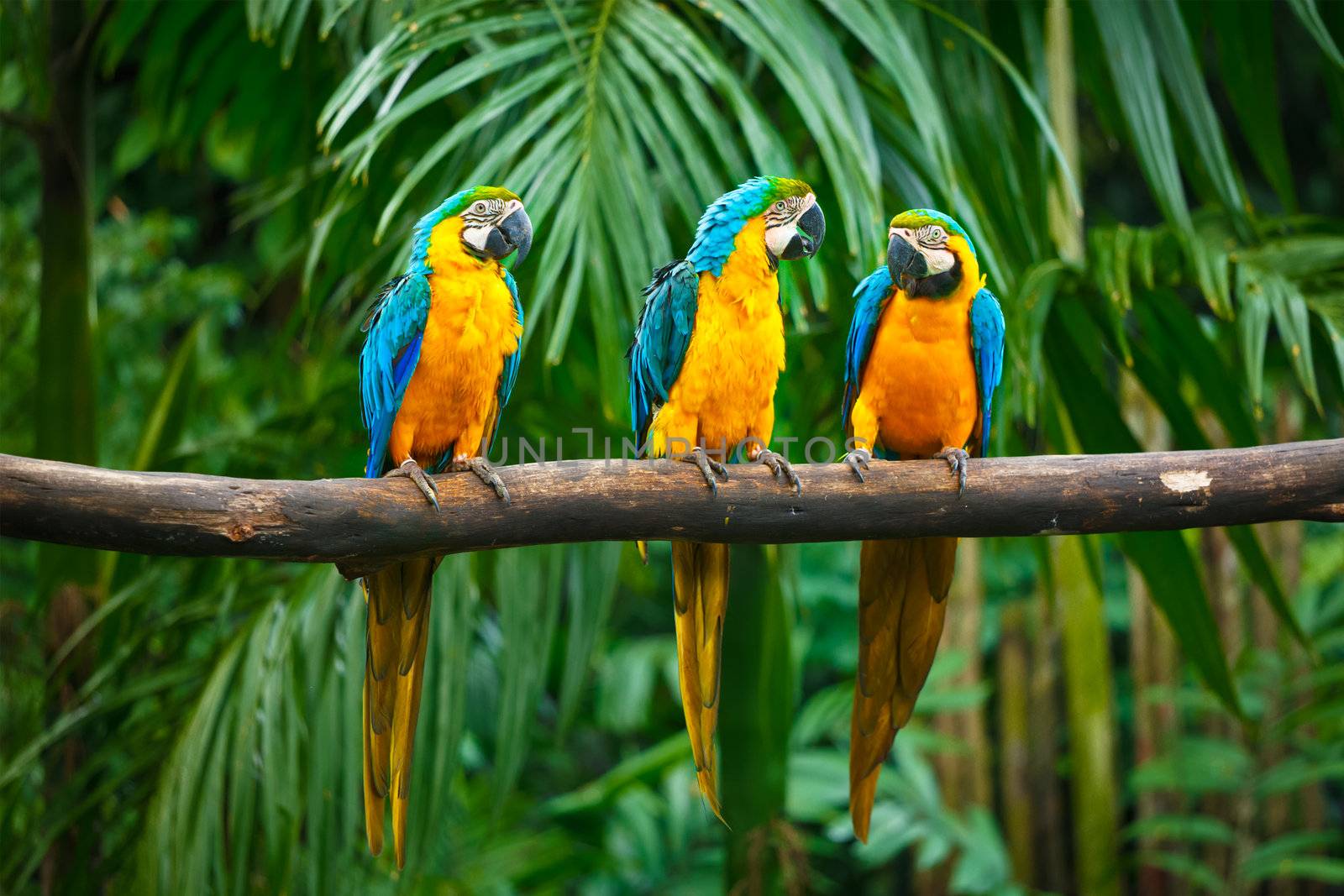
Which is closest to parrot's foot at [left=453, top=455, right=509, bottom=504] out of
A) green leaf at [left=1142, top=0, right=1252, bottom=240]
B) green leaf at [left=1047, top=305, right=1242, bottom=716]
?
green leaf at [left=1047, top=305, right=1242, bottom=716]

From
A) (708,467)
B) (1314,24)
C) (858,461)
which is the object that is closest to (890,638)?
(858,461)

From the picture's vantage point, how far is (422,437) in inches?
64.7

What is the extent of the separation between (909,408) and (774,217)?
16.6 inches

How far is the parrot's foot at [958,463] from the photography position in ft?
5.14

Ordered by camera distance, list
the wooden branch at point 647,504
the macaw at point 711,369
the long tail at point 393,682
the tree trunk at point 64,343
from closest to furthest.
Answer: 1. the wooden branch at point 647,504
2. the long tail at point 393,682
3. the macaw at point 711,369
4. the tree trunk at point 64,343

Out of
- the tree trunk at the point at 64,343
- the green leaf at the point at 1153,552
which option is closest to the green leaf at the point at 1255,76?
the green leaf at the point at 1153,552

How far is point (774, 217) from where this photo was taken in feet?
4.91

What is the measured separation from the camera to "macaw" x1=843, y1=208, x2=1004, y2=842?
158cm

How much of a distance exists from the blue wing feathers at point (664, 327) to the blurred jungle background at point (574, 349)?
0.08 m

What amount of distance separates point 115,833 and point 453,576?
996 millimetres

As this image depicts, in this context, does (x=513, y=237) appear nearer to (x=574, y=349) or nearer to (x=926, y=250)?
(x=926, y=250)

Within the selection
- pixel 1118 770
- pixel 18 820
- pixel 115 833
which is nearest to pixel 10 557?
pixel 18 820

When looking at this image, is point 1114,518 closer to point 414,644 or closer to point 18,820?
point 414,644

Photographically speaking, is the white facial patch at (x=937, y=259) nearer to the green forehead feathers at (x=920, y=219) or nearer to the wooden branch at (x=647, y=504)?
the green forehead feathers at (x=920, y=219)
